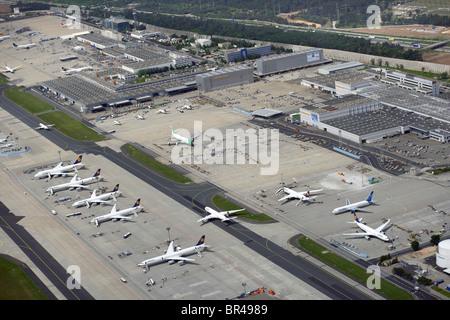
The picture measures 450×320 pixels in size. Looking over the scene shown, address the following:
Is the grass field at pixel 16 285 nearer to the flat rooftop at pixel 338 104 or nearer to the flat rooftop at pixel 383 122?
the flat rooftop at pixel 383 122

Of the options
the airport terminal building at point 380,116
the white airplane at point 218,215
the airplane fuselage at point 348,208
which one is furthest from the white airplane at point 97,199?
the airport terminal building at point 380,116

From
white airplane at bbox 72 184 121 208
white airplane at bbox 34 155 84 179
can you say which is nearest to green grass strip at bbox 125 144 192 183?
white airplane at bbox 72 184 121 208

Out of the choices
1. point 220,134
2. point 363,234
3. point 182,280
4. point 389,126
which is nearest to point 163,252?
point 182,280

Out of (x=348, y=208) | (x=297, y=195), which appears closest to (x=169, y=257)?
(x=297, y=195)

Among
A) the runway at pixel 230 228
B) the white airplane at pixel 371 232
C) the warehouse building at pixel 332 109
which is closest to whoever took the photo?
the runway at pixel 230 228

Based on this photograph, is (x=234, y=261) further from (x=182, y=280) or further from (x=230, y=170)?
(x=230, y=170)
